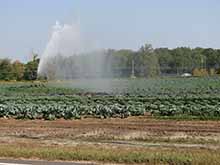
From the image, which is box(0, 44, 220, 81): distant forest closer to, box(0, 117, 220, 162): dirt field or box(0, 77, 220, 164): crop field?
box(0, 77, 220, 164): crop field

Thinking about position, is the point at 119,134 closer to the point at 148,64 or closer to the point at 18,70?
the point at 18,70

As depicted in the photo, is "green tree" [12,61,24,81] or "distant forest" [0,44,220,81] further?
"green tree" [12,61,24,81]

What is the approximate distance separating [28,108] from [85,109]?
3.07 metres

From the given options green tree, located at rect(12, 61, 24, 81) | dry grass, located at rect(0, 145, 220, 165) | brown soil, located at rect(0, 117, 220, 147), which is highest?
green tree, located at rect(12, 61, 24, 81)

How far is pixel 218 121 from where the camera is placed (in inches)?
777

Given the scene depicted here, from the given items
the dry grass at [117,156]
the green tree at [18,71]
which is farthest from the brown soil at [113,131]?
the green tree at [18,71]

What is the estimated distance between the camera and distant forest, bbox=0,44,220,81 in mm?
80375

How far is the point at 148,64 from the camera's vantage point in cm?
11350

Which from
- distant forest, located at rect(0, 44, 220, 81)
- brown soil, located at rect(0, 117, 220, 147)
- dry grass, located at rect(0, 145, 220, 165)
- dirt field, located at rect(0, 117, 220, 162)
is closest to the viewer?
dry grass, located at rect(0, 145, 220, 165)

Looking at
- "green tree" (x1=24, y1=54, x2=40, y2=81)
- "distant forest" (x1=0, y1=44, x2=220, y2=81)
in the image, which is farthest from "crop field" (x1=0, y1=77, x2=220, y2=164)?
"green tree" (x1=24, y1=54, x2=40, y2=81)

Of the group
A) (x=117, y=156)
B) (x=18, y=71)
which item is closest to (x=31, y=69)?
(x=18, y=71)

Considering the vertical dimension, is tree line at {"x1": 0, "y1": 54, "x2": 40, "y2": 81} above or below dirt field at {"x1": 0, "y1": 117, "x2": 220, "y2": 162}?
above

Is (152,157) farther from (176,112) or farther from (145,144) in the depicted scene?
(176,112)

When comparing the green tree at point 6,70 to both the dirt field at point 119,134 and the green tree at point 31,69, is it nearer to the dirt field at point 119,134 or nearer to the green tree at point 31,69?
the green tree at point 31,69
